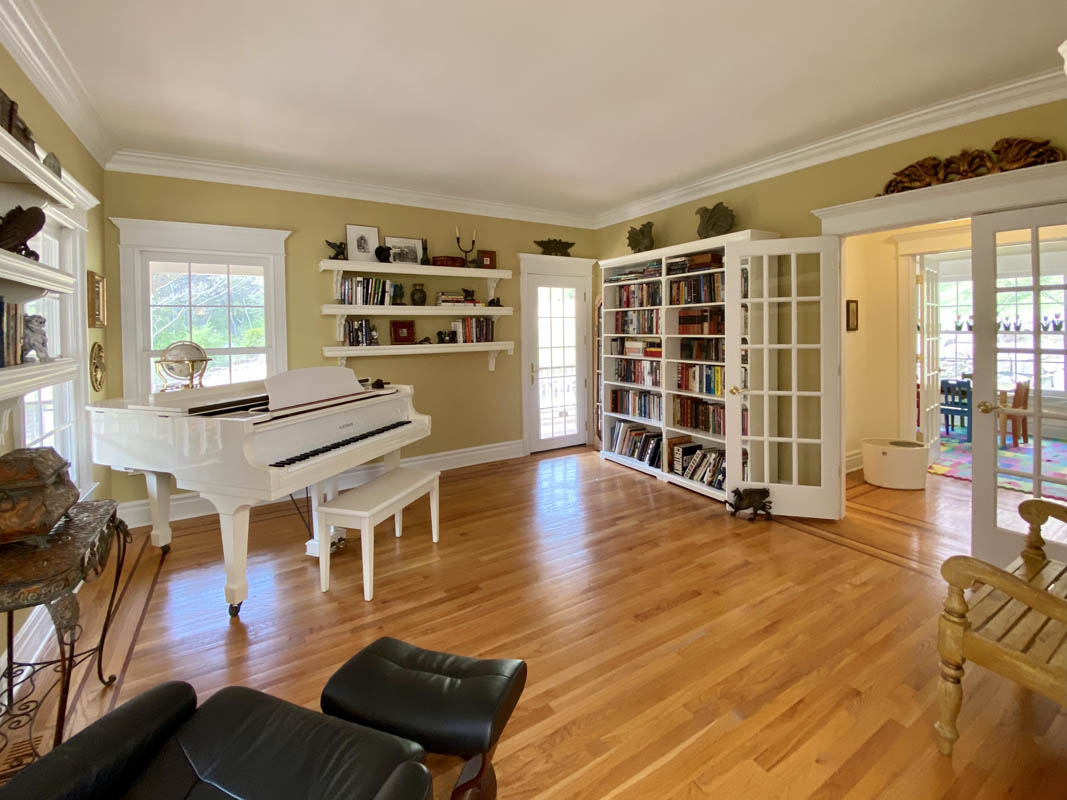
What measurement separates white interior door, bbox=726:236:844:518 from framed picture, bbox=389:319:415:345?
275 centimetres

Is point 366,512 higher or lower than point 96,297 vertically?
lower

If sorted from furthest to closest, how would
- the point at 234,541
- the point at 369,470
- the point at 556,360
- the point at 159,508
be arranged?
the point at 556,360 → the point at 369,470 → the point at 159,508 → the point at 234,541

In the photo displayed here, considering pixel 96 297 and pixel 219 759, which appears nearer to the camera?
pixel 219 759

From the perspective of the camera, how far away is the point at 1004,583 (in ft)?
5.09

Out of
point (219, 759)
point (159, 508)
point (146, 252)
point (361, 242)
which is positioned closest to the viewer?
point (219, 759)

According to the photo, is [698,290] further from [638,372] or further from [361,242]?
[361,242]

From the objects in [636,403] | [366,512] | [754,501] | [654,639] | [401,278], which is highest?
[401,278]

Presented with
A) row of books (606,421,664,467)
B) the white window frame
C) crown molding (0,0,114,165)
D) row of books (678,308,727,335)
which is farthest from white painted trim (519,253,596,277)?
crown molding (0,0,114,165)

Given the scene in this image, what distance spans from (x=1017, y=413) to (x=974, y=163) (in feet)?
4.69

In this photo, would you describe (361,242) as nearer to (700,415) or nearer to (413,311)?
(413,311)

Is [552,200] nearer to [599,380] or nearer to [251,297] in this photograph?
[599,380]

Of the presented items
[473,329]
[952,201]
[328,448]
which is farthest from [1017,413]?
[473,329]

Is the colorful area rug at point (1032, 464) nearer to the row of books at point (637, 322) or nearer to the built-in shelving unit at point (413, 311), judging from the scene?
the row of books at point (637, 322)

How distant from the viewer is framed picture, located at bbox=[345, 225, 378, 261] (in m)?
4.62
